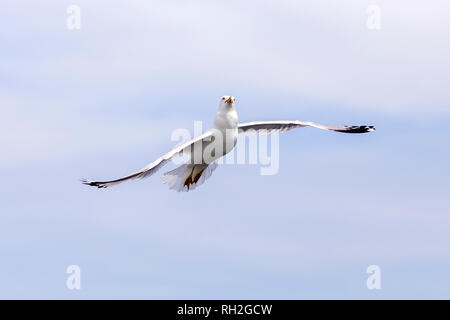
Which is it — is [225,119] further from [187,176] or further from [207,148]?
[187,176]

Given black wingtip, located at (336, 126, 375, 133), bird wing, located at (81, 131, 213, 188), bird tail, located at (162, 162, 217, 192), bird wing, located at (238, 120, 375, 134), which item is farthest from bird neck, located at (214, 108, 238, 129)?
black wingtip, located at (336, 126, 375, 133)

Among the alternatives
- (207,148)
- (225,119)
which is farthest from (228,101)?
(207,148)

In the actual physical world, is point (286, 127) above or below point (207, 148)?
above

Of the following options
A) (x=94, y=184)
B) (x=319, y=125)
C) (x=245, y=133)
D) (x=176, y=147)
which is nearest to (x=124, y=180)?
(x=94, y=184)

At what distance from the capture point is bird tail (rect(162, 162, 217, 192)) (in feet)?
90.7

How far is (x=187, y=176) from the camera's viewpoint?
91.2 feet

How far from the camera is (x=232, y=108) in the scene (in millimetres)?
26953

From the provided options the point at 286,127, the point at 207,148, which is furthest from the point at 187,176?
the point at 286,127

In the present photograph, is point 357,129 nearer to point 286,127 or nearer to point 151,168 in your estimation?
point 286,127

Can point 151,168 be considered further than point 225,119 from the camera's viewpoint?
No

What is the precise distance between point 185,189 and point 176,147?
8.39 feet

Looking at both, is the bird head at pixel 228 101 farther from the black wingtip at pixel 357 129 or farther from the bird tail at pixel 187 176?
the black wingtip at pixel 357 129

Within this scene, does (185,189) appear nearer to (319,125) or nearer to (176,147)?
(176,147)

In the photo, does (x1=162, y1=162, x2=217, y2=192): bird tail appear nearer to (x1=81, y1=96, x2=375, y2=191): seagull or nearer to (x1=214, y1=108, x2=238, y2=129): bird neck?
(x1=81, y1=96, x2=375, y2=191): seagull
